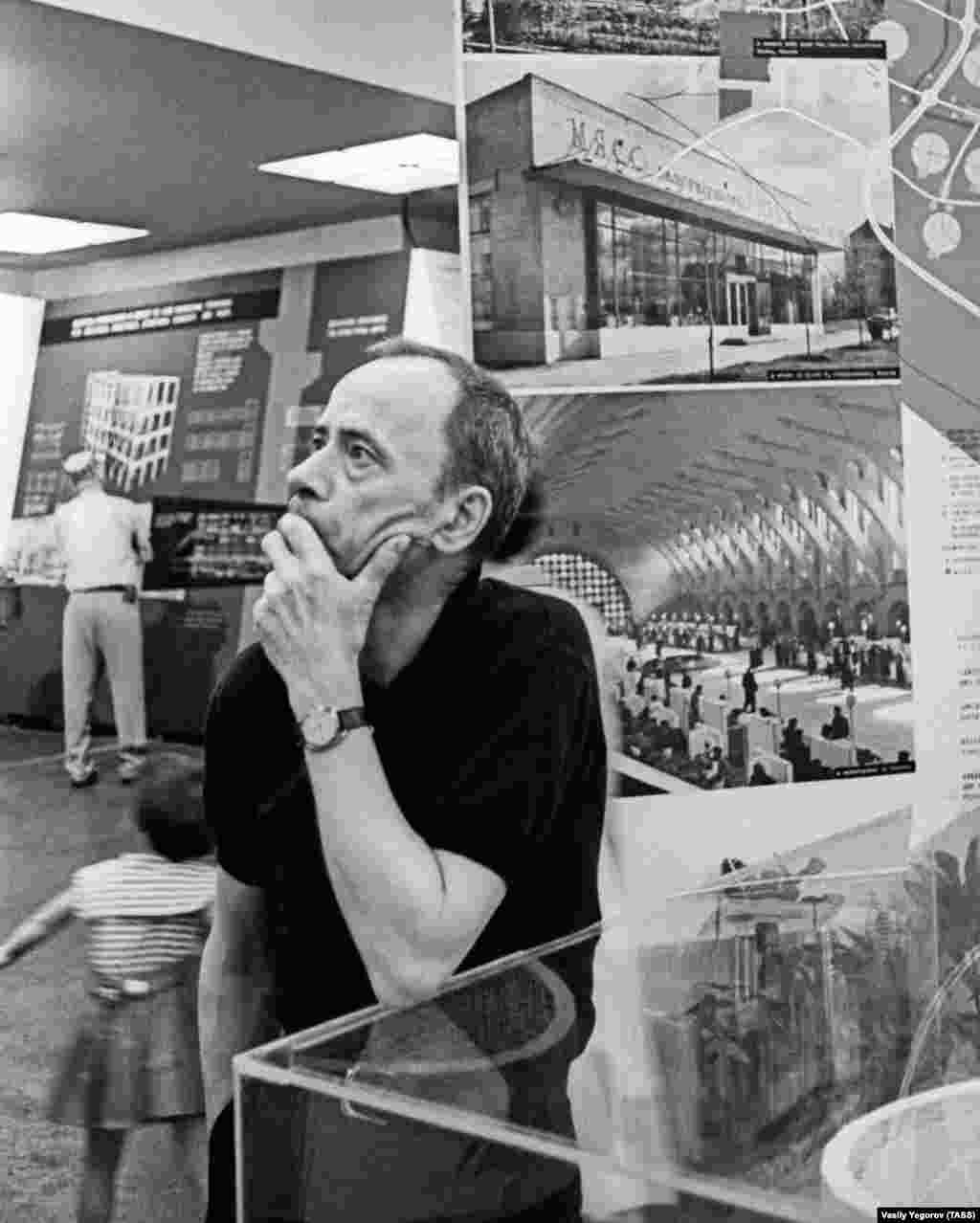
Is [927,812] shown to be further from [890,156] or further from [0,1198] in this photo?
[0,1198]

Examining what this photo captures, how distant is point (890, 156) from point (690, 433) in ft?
1.65

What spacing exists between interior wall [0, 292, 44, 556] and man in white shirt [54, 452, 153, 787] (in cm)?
117

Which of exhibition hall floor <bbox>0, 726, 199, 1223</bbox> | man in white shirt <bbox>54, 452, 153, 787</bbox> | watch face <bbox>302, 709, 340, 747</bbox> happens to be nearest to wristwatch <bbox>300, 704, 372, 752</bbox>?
watch face <bbox>302, 709, 340, 747</bbox>

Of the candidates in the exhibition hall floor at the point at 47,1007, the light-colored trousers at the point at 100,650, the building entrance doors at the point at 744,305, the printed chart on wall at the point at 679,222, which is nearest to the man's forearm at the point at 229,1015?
the printed chart on wall at the point at 679,222

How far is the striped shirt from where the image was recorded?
3.11 metres

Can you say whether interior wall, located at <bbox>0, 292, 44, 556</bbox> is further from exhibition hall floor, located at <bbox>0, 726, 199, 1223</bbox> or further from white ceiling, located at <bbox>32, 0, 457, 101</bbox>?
white ceiling, located at <bbox>32, 0, 457, 101</bbox>

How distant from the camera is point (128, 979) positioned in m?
3.07

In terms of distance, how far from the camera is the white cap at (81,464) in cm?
997

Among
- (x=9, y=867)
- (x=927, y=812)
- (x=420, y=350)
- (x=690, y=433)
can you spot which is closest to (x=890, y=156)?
(x=690, y=433)

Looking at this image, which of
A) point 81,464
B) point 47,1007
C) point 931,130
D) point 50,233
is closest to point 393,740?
point 931,130

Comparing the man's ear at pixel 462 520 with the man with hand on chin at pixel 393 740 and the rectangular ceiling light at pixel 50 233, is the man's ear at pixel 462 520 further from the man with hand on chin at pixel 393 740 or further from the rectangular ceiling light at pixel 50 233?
the rectangular ceiling light at pixel 50 233

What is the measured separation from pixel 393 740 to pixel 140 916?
1.80 m

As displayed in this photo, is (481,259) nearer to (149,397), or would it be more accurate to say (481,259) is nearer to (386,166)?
(386,166)

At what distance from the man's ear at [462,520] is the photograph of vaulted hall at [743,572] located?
74cm
